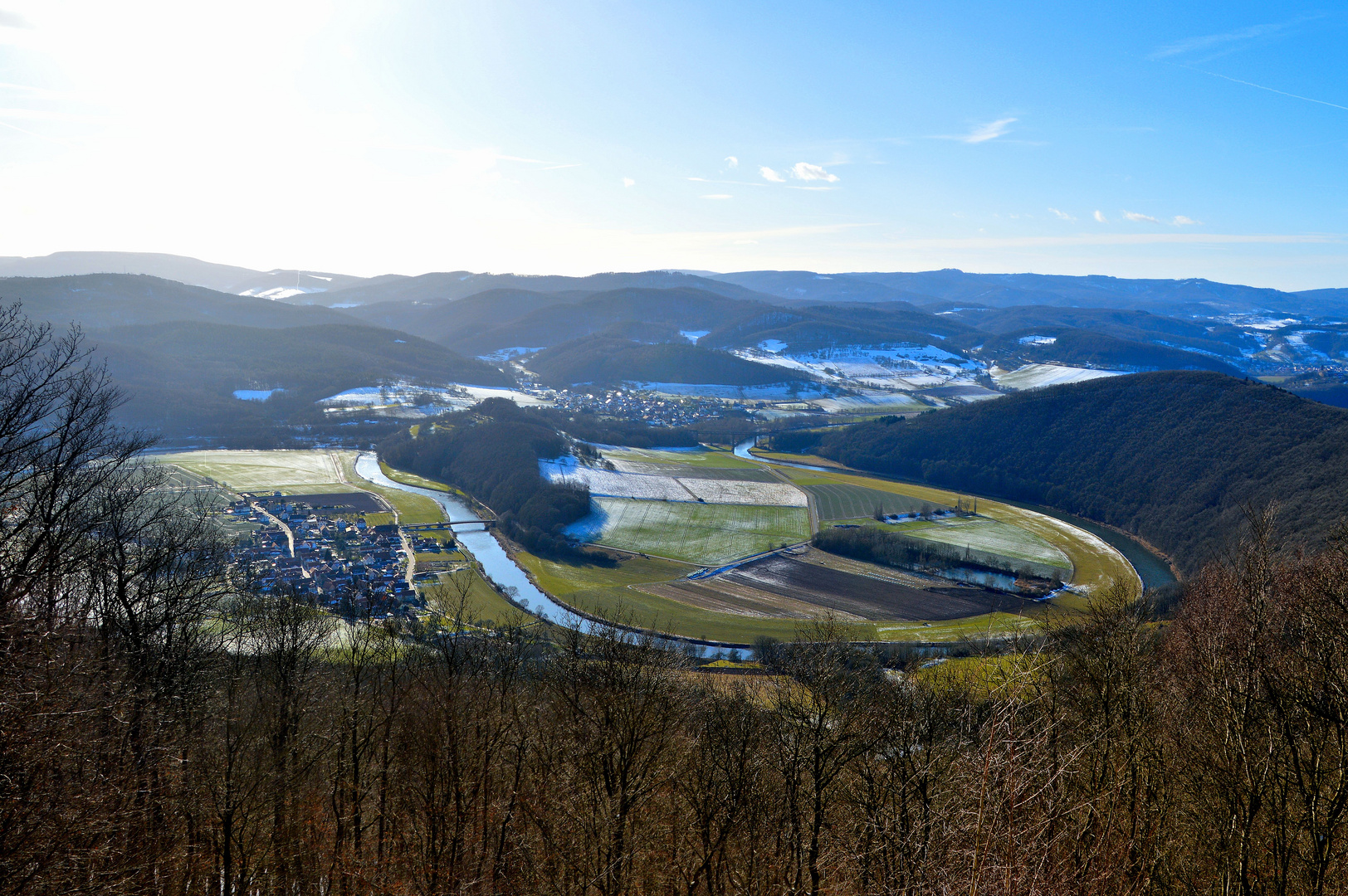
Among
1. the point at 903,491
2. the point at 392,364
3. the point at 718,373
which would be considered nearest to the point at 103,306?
the point at 392,364

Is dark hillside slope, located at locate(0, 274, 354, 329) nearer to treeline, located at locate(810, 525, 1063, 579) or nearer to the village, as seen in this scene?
the village

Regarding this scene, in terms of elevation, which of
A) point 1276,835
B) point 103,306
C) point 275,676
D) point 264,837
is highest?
point 103,306

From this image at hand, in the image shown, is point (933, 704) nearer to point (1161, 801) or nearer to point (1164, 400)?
point (1161, 801)

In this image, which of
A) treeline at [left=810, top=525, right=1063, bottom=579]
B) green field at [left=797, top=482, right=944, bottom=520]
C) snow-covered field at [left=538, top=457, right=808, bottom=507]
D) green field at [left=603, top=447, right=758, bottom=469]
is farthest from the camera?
green field at [left=603, top=447, right=758, bottom=469]

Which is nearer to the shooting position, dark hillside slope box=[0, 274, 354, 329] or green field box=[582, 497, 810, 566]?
green field box=[582, 497, 810, 566]

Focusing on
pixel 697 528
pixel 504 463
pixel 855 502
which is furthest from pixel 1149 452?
pixel 504 463

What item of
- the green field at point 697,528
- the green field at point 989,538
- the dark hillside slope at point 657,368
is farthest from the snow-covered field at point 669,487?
the dark hillside slope at point 657,368

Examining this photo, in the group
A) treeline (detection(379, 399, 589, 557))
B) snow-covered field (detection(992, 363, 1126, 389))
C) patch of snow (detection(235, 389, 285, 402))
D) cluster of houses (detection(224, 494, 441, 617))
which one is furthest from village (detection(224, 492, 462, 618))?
snow-covered field (detection(992, 363, 1126, 389))
